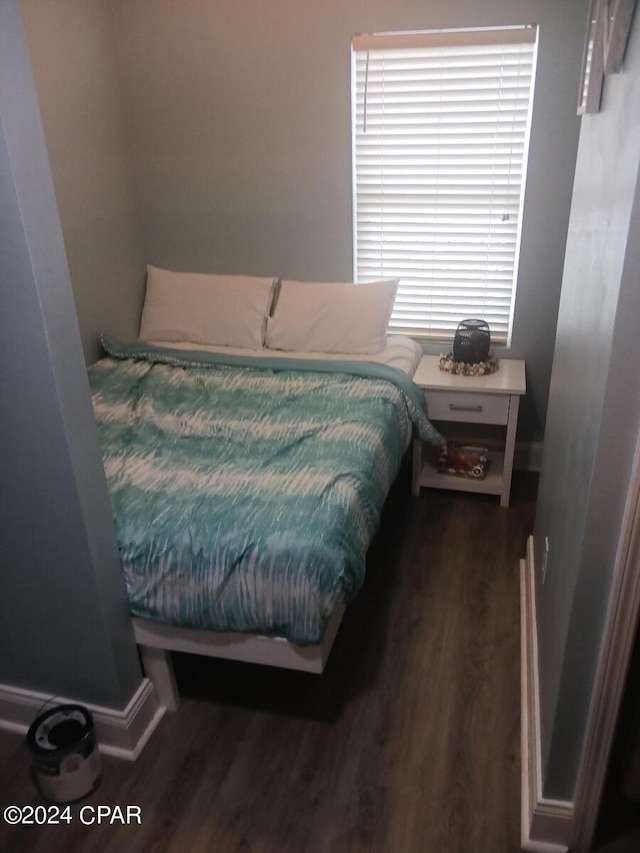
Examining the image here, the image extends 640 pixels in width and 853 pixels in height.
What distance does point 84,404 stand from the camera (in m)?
1.45

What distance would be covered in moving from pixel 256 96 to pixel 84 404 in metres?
2.19

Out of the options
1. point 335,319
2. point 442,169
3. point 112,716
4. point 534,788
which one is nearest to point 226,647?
point 112,716

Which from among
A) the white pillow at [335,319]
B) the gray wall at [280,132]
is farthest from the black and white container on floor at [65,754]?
the gray wall at [280,132]

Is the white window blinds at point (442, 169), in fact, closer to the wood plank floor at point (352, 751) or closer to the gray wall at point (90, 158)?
the gray wall at point (90, 158)

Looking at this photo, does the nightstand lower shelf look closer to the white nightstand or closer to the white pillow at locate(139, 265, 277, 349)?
the white nightstand

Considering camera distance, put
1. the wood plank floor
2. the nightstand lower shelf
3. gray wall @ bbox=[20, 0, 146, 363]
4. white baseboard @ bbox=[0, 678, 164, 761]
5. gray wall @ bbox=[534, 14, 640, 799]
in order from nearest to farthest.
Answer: gray wall @ bbox=[534, 14, 640, 799] → the wood plank floor → white baseboard @ bbox=[0, 678, 164, 761] → gray wall @ bbox=[20, 0, 146, 363] → the nightstand lower shelf

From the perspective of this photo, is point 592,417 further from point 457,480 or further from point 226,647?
point 457,480

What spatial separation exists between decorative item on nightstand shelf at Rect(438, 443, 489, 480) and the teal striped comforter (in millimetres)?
306

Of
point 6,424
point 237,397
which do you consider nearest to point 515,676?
point 237,397

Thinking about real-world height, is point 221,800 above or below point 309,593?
below

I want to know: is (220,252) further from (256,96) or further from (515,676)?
(515,676)

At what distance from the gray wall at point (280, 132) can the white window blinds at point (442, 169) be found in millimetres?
70

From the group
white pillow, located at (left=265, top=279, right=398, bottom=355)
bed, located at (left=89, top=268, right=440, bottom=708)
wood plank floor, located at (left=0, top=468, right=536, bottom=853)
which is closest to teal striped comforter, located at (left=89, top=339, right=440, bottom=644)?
bed, located at (left=89, top=268, right=440, bottom=708)

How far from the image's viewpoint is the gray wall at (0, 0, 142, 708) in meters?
1.18
